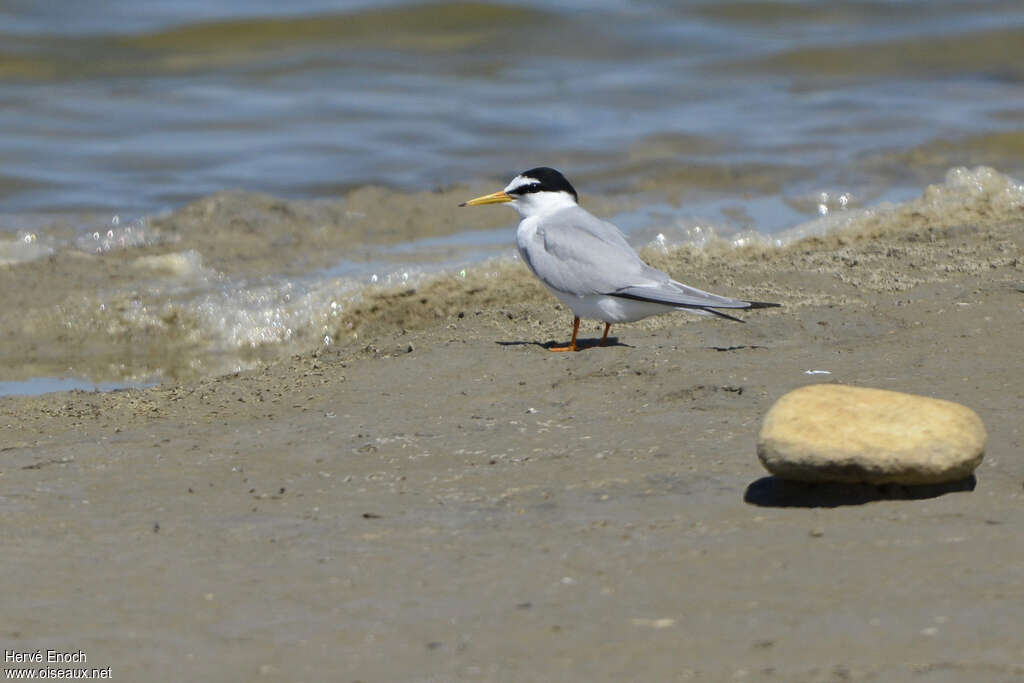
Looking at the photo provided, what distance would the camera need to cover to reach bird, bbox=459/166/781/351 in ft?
17.3

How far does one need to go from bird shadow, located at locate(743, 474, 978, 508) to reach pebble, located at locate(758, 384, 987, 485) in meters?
0.04

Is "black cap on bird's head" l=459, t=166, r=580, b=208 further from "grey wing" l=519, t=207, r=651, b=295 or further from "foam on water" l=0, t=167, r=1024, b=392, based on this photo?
"foam on water" l=0, t=167, r=1024, b=392

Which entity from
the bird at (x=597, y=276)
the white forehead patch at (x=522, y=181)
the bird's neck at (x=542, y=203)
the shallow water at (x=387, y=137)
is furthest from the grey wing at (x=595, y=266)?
the shallow water at (x=387, y=137)

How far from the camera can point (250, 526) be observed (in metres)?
3.37

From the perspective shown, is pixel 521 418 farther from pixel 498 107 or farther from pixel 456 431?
pixel 498 107

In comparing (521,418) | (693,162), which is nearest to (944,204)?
(693,162)

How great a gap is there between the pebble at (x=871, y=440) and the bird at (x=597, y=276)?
5.86ft

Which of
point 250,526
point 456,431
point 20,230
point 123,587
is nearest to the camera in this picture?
point 123,587

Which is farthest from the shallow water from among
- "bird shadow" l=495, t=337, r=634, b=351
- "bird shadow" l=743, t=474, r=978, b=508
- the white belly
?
"bird shadow" l=743, t=474, r=978, b=508

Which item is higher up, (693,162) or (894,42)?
(894,42)

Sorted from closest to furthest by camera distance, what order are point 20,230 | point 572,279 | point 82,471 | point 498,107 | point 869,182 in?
point 82,471
point 572,279
point 20,230
point 869,182
point 498,107

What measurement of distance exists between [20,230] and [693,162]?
478 centimetres

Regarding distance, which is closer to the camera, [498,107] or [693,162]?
[693,162]

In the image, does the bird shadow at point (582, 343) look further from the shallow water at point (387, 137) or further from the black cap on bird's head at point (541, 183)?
the shallow water at point (387, 137)
